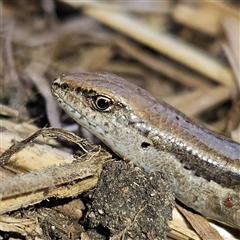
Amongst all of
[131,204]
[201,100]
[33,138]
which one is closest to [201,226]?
[131,204]

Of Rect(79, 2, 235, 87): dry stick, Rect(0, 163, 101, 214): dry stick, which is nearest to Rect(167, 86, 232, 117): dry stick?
Rect(79, 2, 235, 87): dry stick

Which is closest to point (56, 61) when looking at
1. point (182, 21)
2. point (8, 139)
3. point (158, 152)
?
point (182, 21)

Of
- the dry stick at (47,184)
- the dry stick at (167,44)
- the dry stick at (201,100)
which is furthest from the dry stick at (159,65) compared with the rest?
the dry stick at (47,184)

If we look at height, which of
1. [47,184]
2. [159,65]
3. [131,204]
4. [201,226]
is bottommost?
[159,65]

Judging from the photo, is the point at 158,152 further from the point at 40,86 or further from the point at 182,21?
the point at 182,21

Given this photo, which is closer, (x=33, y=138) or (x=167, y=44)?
(x=33, y=138)

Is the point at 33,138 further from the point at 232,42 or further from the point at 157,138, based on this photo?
the point at 232,42

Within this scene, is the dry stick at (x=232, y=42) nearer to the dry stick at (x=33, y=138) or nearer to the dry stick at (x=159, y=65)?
the dry stick at (x=159, y=65)
